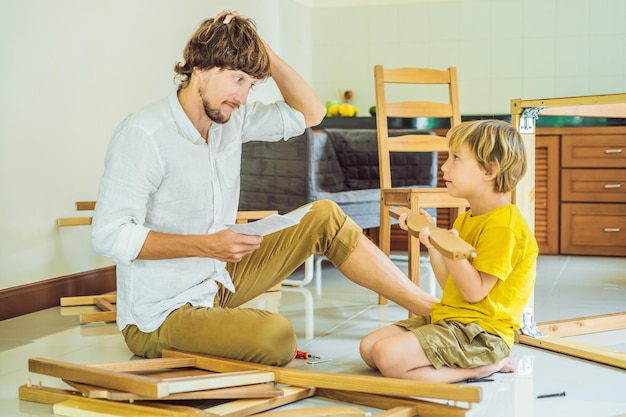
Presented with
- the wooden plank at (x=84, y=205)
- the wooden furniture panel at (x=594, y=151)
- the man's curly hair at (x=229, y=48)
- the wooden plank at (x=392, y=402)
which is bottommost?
the wooden plank at (x=392, y=402)

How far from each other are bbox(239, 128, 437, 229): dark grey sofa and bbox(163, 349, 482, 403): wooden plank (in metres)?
1.76

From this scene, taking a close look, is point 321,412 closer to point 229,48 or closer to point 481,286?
point 481,286

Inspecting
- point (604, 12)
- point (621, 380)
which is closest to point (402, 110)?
point (621, 380)

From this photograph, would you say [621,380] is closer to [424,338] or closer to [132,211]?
[424,338]

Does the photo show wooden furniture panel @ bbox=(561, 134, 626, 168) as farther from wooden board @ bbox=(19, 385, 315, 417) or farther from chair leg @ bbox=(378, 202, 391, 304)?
wooden board @ bbox=(19, 385, 315, 417)

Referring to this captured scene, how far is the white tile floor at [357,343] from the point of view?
6.32 ft

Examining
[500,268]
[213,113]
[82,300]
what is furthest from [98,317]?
[500,268]

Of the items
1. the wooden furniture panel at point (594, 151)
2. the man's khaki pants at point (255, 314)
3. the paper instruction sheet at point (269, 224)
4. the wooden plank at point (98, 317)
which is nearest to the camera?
the paper instruction sheet at point (269, 224)

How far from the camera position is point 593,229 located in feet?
15.9

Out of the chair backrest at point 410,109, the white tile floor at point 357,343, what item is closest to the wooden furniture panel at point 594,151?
the white tile floor at point 357,343

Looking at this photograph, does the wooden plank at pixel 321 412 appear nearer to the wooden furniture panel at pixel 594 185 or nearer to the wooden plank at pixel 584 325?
the wooden plank at pixel 584 325

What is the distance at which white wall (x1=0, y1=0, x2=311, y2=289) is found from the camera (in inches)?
122

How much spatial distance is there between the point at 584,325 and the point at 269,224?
4.48 feet

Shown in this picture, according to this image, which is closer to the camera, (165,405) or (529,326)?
(165,405)
